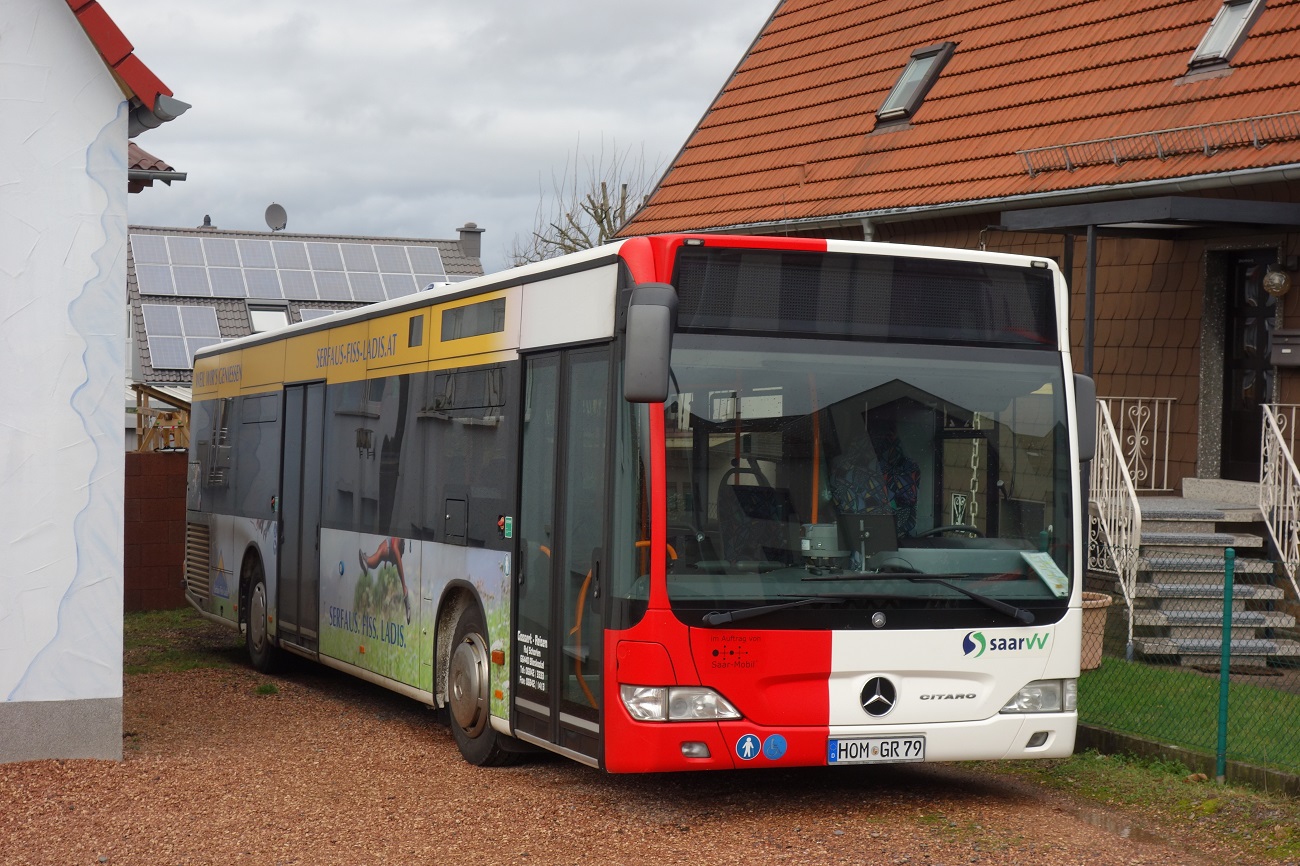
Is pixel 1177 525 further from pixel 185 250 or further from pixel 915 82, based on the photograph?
pixel 185 250

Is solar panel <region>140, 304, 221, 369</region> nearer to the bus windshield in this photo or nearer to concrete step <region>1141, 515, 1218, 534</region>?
concrete step <region>1141, 515, 1218, 534</region>

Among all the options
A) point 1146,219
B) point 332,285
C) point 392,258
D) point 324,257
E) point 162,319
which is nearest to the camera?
point 1146,219

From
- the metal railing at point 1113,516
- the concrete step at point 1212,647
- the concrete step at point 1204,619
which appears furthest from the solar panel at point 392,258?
the concrete step at point 1212,647

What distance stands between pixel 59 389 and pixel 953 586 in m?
4.82

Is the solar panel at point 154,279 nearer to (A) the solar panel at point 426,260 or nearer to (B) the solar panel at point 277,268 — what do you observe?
(B) the solar panel at point 277,268

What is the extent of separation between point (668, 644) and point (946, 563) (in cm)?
144

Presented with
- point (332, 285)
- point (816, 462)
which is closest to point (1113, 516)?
point (816, 462)

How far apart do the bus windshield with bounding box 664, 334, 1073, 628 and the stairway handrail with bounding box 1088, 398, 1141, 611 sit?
16.2ft

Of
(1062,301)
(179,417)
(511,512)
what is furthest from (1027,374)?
(179,417)

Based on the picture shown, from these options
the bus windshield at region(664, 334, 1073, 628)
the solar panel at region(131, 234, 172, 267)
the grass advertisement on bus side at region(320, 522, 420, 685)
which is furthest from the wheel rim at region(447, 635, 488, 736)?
the solar panel at region(131, 234, 172, 267)

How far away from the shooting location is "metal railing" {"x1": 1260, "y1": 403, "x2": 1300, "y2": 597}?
12.8 meters

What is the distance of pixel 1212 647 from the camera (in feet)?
40.1

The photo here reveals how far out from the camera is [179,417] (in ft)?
84.9

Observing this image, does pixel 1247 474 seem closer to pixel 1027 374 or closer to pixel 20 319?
pixel 1027 374
